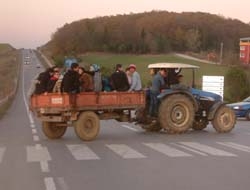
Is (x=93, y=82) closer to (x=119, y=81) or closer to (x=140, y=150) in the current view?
(x=119, y=81)

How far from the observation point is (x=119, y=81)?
63.2 feet

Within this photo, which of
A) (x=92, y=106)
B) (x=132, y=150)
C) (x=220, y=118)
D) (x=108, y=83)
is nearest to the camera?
(x=132, y=150)

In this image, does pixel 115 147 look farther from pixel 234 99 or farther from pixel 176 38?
pixel 176 38

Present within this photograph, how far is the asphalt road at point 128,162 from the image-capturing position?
32.6 feet

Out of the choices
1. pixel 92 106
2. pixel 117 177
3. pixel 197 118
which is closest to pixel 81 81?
pixel 92 106

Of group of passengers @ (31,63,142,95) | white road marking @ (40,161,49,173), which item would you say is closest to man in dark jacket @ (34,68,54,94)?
group of passengers @ (31,63,142,95)

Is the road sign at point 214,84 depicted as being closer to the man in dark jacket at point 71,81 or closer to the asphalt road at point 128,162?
the asphalt road at point 128,162

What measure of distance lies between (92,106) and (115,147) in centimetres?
246

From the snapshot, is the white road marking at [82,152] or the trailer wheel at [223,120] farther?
the trailer wheel at [223,120]

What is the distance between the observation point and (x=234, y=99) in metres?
49.8

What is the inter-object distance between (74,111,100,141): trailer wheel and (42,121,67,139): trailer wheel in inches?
36.7

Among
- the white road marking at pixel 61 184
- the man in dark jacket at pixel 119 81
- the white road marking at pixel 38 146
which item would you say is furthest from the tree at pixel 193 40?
the white road marking at pixel 61 184

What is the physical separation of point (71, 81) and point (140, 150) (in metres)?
3.75

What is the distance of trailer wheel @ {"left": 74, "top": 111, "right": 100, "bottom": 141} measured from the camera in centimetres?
1778
